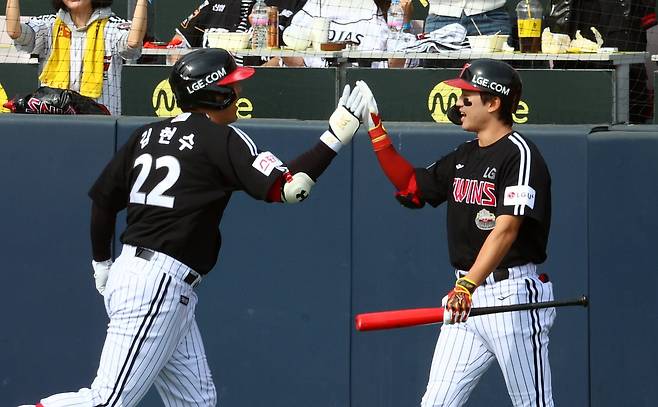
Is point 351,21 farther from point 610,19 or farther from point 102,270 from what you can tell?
point 102,270

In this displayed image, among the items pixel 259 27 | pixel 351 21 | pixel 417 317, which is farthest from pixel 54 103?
pixel 417 317

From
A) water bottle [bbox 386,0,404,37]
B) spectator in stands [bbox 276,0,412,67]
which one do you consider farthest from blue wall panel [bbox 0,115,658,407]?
water bottle [bbox 386,0,404,37]

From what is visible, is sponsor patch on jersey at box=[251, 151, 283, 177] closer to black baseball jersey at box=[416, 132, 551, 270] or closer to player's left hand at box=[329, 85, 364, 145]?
player's left hand at box=[329, 85, 364, 145]

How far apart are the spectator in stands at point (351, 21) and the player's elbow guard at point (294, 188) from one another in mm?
2922

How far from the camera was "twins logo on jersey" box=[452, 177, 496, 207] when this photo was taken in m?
4.99

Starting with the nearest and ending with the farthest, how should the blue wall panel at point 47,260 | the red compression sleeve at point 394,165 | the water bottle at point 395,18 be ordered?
the red compression sleeve at point 394,165
the blue wall panel at point 47,260
the water bottle at point 395,18

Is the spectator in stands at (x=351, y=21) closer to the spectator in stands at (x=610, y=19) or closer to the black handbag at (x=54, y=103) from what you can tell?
the spectator in stands at (x=610, y=19)

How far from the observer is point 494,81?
5039 mm

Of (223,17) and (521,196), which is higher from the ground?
(223,17)

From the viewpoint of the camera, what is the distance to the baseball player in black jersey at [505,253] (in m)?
4.94

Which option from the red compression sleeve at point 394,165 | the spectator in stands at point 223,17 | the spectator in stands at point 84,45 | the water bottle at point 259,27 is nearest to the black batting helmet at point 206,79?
the red compression sleeve at point 394,165

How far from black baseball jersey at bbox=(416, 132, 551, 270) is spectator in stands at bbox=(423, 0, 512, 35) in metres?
2.60

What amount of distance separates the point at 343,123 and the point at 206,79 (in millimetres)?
592

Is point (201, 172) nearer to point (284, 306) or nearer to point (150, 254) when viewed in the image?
point (150, 254)
